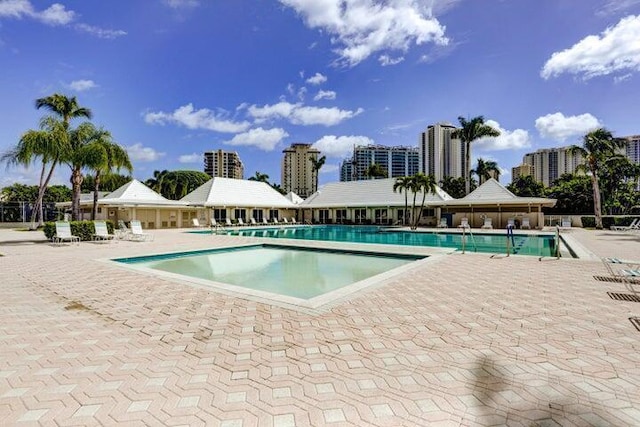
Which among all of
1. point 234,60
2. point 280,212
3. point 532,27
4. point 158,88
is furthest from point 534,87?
point 280,212

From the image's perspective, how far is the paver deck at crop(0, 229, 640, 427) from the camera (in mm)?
2293

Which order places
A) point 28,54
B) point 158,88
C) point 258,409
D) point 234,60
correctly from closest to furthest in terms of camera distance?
point 258,409 < point 28,54 < point 234,60 < point 158,88

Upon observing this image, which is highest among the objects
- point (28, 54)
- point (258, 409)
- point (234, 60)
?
point (234, 60)

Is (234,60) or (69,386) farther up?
(234,60)

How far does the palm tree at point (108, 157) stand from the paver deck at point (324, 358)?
11.9m

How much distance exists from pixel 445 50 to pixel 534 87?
5.11 metres

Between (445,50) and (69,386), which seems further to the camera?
(445,50)

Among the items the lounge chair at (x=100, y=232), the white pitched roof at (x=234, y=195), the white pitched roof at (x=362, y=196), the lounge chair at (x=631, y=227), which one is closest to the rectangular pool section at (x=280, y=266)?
the lounge chair at (x=100, y=232)

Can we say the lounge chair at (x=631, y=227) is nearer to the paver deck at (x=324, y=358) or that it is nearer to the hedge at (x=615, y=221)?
the hedge at (x=615, y=221)

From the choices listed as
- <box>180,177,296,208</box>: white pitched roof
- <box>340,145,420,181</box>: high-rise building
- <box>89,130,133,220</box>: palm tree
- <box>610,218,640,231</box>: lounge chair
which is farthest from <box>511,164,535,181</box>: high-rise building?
<box>89,130,133,220</box>: palm tree

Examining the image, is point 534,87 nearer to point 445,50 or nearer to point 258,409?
point 445,50

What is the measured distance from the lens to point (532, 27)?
12.5 meters

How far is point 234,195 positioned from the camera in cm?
3125

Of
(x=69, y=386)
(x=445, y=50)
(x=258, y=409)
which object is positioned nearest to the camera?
(x=258, y=409)
